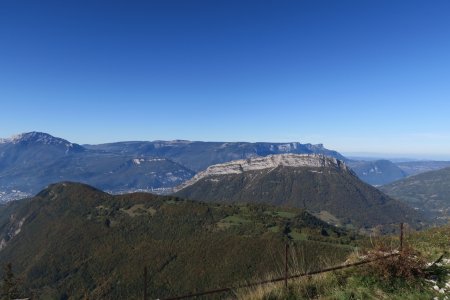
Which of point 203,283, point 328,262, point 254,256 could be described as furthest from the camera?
point 254,256

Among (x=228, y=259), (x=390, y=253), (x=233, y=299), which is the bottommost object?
(x=228, y=259)

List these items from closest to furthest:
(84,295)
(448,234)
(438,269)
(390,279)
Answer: (84,295) < (390,279) < (438,269) < (448,234)

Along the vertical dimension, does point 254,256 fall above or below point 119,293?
above

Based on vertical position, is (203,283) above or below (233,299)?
below

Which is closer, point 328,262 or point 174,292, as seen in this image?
point 328,262

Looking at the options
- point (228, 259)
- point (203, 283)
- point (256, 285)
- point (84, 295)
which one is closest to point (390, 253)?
point (256, 285)

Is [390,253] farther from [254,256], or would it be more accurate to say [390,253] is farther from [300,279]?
[254,256]

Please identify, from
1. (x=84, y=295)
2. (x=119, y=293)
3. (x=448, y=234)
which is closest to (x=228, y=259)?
(x=119, y=293)

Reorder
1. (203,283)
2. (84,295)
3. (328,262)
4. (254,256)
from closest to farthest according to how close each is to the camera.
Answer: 1. (84,295)
2. (328,262)
3. (203,283)
4. (254,256)

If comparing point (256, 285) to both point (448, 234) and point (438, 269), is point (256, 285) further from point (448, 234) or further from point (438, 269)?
point (448, 234)

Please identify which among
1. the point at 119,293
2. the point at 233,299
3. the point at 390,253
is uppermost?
the point at 390,253
